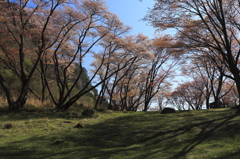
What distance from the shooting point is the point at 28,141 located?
559 centimetres

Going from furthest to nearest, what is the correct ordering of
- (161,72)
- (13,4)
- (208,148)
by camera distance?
1. (161,72)
2. (13,4)
3. (208,148)

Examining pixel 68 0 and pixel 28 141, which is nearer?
pixel 28 141

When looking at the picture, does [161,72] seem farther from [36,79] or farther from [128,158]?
[128,158]

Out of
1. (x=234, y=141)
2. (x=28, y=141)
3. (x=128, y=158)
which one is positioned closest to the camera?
(x=128, y=158)

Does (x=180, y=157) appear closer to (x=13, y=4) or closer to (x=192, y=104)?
(x=13, y=4)

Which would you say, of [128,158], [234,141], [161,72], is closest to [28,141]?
[128,158]

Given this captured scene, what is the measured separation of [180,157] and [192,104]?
1193 inches

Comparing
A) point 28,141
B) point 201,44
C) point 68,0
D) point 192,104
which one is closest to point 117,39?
point 68,0

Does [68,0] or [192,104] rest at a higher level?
[68,0]

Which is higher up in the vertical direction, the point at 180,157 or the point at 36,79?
the point at 36,79

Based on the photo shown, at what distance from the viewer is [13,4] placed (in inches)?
387

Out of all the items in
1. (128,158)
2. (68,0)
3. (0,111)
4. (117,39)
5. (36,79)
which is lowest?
(128,158)

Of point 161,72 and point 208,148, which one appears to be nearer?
point 208,148

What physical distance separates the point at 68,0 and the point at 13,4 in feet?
10.6
